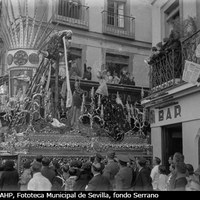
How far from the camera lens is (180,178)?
18.7 feet

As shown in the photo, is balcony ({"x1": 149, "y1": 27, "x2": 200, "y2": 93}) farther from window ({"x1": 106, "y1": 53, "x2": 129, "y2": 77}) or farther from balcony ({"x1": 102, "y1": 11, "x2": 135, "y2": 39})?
balcony ({"x1": 102, "y1": 11, "x2": 135, "y2": 39})

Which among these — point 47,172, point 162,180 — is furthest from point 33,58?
point 162,180

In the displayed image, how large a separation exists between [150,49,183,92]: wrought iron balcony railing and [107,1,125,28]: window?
5.46 m

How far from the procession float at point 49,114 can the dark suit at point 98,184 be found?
170 inches

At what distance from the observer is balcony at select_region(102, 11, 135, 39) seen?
17.0m

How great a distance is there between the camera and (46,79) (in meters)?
11.8

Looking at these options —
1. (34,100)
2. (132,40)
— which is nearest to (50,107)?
(34,100)

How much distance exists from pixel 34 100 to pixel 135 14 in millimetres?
8809

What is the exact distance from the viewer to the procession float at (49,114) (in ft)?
32.8

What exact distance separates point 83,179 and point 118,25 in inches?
499

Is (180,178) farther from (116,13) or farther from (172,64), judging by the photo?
(116,13)

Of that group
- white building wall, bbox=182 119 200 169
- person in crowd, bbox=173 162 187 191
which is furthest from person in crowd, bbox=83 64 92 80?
person in crowd, bbox=173 162 187 191


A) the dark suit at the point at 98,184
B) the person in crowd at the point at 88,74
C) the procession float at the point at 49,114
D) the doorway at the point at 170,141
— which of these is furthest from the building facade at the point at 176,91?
the dark suit at the point at 98,184

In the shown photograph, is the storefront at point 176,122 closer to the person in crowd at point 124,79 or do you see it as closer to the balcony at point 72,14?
the person in crowd at point 124,79
